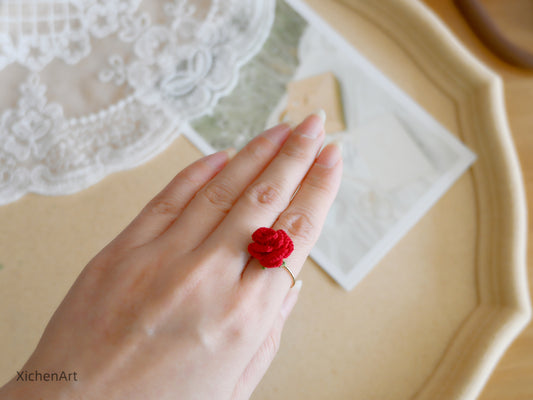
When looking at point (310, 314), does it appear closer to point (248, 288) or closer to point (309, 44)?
point (248, 288)

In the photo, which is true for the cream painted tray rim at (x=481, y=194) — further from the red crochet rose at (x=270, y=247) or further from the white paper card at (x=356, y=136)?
the red crochet rose at (x=270, y=247)

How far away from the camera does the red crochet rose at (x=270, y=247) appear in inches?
16.1

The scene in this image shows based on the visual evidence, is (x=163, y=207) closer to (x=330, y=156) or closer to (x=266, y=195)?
(x=266, y=195)

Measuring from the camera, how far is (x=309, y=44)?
0.74m

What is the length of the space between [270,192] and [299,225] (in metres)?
0.06

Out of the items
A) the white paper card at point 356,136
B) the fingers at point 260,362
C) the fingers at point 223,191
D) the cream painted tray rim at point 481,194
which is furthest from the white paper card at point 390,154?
the fingers at point 260,362

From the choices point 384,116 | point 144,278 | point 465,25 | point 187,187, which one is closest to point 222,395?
point 144,278

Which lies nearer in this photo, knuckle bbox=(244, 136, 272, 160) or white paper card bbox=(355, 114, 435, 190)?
knuckle bbox=(244, 136, 272, 160)

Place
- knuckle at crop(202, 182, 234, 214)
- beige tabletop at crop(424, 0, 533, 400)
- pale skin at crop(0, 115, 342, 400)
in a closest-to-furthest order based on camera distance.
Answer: pale skin at crop(0, 115, 342, 400), knuckle at crop(202, 182, 234, 214), beige tabletop at crop(424, 0, 533, 400)

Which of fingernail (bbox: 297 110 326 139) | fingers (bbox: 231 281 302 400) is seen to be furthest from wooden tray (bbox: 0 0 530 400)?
fingernail (bbox: 297 110 326 139)

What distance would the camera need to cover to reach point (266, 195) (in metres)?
0.49

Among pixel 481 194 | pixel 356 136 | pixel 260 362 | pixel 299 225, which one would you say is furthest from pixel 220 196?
pixel 481 194

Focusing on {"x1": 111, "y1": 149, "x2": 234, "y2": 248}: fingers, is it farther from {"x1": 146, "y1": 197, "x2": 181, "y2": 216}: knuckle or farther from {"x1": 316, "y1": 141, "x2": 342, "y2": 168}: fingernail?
{"x1": 316, "y1": 141, "x2": 342, "y2": 168}: fingernail

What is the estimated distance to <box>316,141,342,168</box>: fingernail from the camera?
520 millimetres
